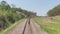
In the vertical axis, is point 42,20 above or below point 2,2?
below

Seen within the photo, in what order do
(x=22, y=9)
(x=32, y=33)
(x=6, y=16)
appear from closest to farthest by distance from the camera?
(x=32, y=33)
(x=6, y=16)
(x=22, y=9)

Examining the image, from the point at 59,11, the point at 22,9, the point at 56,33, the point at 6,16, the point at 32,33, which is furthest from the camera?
the point at 59,11

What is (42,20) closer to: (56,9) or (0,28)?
(0,28)

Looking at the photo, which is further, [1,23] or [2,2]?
[2,2]

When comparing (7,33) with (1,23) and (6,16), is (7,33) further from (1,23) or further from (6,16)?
(6,16)

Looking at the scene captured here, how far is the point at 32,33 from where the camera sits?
13.2m

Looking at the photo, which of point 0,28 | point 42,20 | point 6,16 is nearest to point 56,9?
point 42,20

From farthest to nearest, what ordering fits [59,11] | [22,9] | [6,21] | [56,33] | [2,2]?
1. [59,11]
2. [22,9]
3. [2,2]
4. [6,21]
5. [56,33]

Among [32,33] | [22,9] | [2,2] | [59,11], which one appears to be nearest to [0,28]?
[32,33]

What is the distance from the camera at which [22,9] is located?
2928 cm

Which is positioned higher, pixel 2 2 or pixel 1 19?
pixel 2 2

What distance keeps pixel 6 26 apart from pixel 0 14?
44.5 inches

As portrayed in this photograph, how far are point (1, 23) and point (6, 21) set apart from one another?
2.10 ft

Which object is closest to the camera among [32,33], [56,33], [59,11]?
[32,33]
